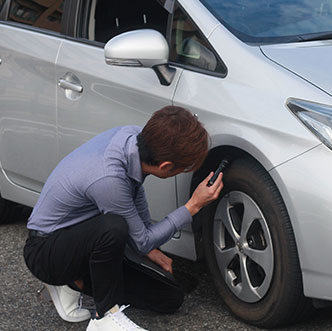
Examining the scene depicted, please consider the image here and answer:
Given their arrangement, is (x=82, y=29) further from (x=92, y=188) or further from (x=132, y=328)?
(x=132, y=328)

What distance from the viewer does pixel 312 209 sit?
2.97 metres

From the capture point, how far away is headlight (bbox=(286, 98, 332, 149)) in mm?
3004

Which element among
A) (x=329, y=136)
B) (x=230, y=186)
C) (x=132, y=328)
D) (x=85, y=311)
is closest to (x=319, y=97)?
(x=329, y=136)

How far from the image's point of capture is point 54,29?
4234 millimetres

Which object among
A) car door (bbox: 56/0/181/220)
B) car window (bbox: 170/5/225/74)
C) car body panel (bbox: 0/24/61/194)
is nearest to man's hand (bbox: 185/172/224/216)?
car door (bbox: 56/0/181/220)

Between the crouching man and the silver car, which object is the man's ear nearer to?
the crouching man

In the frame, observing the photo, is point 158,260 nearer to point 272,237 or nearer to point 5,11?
point 272,237

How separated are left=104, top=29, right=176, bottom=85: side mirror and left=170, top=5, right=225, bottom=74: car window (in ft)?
0.49

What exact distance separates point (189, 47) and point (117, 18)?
2.04 feet

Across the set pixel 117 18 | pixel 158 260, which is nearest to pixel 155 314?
pixel 158 260

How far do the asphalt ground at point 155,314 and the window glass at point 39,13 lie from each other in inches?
47.3

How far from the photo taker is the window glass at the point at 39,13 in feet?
14.0

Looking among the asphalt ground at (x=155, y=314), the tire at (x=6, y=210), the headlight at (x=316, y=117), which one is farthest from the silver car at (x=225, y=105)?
the tire at (x=6, y=210)

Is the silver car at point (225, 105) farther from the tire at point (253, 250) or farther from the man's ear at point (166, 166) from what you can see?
the man's ear at point (166, 166)
